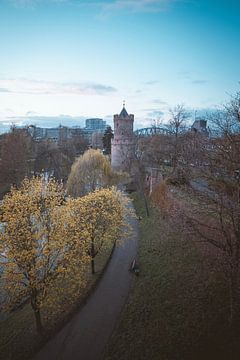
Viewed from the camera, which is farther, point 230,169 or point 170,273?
point 170,273

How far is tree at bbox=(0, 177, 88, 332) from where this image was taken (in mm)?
11023

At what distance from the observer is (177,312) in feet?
38.9

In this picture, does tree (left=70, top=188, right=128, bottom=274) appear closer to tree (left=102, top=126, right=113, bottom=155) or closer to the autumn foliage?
the autumn foliage

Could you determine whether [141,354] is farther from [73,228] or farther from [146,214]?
[146,214]

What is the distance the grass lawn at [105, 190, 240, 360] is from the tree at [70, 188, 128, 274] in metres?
2.87

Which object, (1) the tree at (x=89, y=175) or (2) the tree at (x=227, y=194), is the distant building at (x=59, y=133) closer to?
(1) the tree at (x=89, y=175)

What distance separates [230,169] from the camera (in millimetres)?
11672

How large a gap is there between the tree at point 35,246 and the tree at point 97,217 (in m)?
2.33

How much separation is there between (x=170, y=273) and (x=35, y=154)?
3699cm

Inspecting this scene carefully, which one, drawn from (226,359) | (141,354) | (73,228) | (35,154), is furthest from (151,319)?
(35,154)

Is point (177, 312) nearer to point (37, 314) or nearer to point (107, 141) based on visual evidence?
point (37, 314)

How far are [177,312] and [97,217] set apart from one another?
23.1ft

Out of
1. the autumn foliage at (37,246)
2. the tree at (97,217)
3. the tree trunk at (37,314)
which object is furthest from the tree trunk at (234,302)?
the tree trunk at (37,314)

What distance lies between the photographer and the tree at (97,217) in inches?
626
